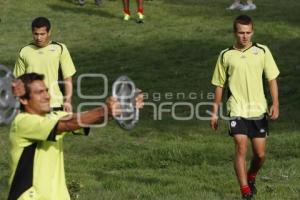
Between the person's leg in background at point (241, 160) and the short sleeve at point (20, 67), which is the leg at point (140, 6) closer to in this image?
the short sleeve at point (20, 67)

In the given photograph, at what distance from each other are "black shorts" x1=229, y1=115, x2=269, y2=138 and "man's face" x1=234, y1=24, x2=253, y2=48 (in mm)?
903

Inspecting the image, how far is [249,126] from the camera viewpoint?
9164 mm

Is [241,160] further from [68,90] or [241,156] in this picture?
[68,90]

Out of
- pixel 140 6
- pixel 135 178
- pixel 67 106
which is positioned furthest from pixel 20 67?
pixel 140 6

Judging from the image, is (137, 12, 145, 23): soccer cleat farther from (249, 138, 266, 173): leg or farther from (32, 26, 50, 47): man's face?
(249, 138, 266, 173): leg

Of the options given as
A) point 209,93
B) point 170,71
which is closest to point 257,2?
point 170,71

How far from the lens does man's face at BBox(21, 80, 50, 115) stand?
221 inches

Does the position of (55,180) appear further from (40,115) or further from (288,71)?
(288,71)

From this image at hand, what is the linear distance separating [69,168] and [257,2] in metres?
17.7

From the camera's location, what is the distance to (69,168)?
11.8 m

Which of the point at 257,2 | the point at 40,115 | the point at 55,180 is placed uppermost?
the point at 257,2

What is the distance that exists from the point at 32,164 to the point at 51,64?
4227 millimetres

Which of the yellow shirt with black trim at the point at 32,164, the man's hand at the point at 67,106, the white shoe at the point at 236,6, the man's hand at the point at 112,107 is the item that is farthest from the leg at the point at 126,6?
the man's hand at the point at 112,107

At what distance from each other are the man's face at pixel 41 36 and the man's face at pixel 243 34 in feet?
8.06
